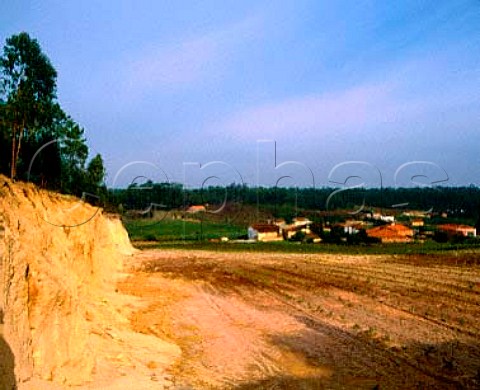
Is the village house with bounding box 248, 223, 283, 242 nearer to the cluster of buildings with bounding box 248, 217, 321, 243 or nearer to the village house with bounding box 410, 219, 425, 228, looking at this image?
the cluster of buildings with bounding box 248, 217, 321, 243

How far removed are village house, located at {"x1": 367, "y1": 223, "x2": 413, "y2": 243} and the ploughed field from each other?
4096 centimetres

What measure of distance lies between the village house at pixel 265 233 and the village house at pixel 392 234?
15.3m

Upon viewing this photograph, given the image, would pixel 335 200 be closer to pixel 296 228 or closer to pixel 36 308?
pixel 296 228

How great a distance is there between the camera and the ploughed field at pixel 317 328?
34.6 ft

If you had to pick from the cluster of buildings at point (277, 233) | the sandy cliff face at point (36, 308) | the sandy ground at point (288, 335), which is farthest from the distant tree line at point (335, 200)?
the sandy cliff face at point (36, 308)

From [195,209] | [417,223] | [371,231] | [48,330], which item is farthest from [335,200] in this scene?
[48,330]

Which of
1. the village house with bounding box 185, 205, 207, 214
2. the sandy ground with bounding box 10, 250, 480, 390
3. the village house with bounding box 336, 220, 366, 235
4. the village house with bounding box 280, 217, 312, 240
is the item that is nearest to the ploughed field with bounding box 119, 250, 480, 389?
the sandy ground with bounding box 10, 250, 480, 390

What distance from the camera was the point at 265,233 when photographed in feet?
255

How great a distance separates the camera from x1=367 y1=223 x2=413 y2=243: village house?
6969 centimetres

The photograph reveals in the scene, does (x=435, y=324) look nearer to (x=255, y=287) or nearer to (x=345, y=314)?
(x=345, y=314)

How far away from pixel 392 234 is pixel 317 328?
59.0 m

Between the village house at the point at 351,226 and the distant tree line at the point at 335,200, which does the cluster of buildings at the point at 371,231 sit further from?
the distant tree line at the point at 335,200

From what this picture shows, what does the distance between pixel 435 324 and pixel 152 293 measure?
1241 cm

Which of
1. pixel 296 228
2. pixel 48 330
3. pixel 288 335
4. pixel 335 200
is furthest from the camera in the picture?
pixel 335 200
